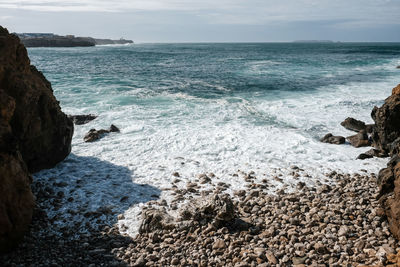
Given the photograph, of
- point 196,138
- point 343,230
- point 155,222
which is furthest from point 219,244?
point 196,138

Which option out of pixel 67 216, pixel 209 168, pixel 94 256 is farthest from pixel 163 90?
pixel 94 256

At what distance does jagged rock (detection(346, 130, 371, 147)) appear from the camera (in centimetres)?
1318

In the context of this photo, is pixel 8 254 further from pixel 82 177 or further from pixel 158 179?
pixel 158 179

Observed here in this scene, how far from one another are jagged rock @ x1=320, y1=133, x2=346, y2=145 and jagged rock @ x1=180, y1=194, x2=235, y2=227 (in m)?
7.78

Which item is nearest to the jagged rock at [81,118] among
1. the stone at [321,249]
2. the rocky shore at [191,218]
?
the rocky shore at [191,218]

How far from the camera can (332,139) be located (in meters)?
13.7

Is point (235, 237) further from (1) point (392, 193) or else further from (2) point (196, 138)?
(2) point (196, 138)

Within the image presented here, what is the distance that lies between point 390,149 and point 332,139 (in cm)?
273

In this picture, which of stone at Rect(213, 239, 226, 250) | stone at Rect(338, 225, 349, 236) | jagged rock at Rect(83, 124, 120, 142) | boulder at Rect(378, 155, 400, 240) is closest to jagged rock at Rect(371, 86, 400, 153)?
boulder at Rect(378, 155, 400, 240)

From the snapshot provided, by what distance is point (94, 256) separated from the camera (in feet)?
21.7

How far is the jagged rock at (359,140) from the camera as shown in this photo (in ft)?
43.2

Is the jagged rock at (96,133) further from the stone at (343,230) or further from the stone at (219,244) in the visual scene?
the stone at (343,230)

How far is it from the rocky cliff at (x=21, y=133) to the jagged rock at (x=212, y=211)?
378cm

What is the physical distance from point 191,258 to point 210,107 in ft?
47.2
